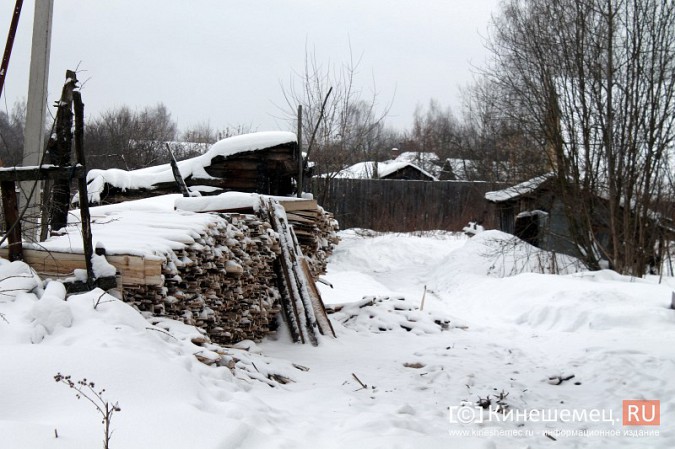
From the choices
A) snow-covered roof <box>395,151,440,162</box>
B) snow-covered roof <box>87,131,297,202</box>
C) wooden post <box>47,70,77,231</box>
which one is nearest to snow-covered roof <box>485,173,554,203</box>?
snow-covered roof <box>87,131,297,202</box>

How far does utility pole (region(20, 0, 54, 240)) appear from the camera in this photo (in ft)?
21.6

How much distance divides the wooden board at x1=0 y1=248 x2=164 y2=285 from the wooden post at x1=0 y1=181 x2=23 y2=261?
0.22 metres

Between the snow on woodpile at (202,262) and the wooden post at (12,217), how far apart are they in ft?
0.81

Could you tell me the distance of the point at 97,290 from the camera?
181 inches

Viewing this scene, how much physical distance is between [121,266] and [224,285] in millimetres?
1514

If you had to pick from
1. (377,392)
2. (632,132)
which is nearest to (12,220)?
(377,392)

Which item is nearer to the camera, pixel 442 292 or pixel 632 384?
pixel 632 384

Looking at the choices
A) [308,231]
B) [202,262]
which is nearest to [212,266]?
[202,262]

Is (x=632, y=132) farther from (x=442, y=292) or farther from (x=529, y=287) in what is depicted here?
(x=442, y=292)

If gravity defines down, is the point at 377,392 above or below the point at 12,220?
below

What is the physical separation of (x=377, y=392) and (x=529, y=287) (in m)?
6.20

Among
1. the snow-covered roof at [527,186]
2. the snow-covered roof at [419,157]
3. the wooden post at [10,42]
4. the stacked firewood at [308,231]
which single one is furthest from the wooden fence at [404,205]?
the snow-covered roof at [419,157]

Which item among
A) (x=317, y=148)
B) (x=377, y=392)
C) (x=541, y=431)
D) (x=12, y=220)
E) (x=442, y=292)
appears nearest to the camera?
(x=541, y=431)

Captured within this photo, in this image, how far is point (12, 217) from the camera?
4.89 meters
